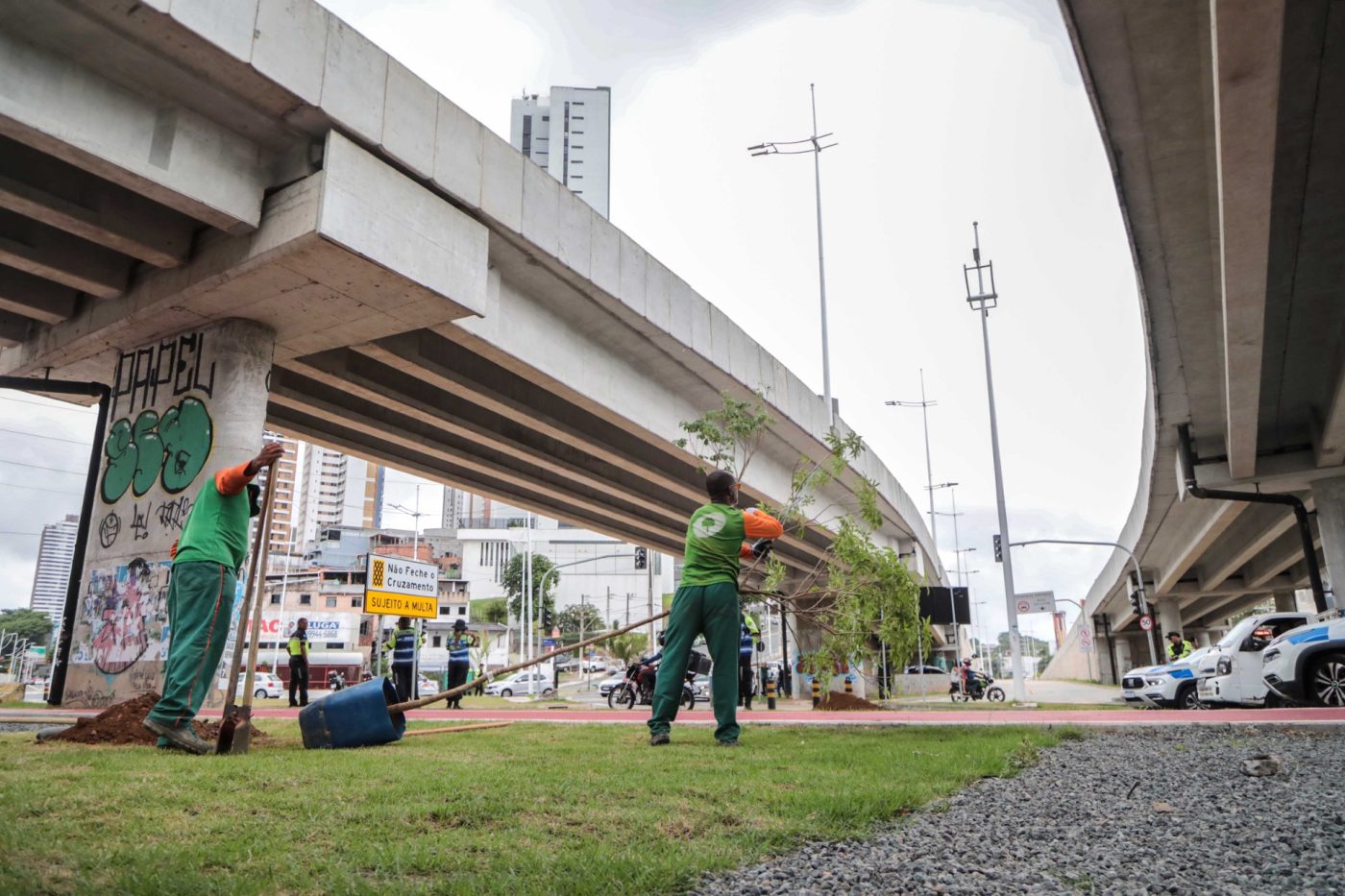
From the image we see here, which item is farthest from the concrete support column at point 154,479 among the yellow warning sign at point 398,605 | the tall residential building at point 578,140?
the tall residential building at point 578,140

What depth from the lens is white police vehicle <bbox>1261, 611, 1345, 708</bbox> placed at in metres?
11.1

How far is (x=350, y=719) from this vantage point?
6148mm

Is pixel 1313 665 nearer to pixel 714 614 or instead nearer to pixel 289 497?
pixel 714 614

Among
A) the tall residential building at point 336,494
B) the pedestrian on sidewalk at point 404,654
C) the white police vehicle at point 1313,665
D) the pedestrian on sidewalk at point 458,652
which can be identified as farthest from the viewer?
the tall residential building at point 336,494

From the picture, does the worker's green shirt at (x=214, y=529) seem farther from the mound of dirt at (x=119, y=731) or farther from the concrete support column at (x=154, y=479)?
the concrete support column at (x=154, y=479)

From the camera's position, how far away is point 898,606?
805cm

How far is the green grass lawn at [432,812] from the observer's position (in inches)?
98.8

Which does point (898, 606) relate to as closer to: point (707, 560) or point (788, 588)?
point (707, 560)

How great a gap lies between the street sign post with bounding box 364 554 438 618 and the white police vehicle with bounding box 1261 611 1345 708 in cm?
1486

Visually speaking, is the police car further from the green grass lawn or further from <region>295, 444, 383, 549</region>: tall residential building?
<region>295, 444, 383, 549</region>: tall residential building

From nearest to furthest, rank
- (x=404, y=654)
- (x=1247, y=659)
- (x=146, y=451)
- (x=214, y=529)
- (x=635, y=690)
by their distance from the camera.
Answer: (x=214, y=529) → (x=146, y=451) → (x=1247, y=659) → (x=404, y=654) → (x=635, y=690)

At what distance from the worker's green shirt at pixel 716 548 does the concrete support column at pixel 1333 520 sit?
18.8 m

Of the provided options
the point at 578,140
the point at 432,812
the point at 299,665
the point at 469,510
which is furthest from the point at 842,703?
the point at 469,510

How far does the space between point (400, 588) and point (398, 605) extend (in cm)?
37
